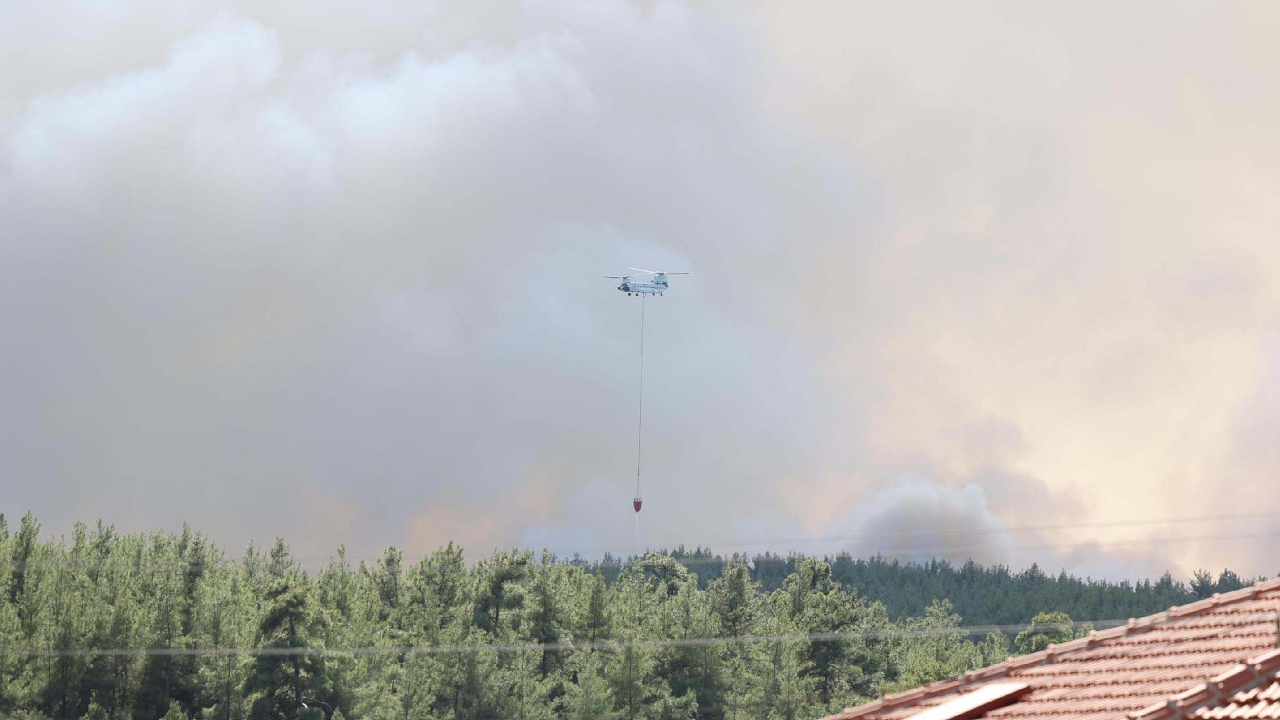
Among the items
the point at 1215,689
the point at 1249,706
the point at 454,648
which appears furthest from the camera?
the point at 454,648

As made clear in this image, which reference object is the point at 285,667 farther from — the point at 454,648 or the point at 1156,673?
the point at 1156,673

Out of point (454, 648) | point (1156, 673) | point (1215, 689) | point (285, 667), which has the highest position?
point (454, 648)

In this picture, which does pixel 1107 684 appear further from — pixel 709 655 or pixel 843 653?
pixel 843 653

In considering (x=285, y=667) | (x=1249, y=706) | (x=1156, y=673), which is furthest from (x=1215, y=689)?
(x=285, y=667)

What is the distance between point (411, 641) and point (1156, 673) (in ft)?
239

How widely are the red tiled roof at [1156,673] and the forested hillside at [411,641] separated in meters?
57.0

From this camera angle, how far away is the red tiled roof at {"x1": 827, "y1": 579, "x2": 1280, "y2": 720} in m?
15.8

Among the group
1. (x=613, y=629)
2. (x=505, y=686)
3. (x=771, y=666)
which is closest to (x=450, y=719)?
(x=505, y=686)

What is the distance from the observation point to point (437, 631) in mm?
87188

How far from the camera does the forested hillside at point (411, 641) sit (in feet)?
243

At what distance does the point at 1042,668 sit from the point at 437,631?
6991 centimetres

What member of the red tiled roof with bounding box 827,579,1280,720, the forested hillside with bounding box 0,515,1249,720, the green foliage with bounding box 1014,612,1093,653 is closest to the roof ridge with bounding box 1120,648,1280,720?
the red tiled roof with bounding box 827,579,1280,720

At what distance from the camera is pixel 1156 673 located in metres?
18.4

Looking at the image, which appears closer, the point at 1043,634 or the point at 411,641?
the point at 411,641
